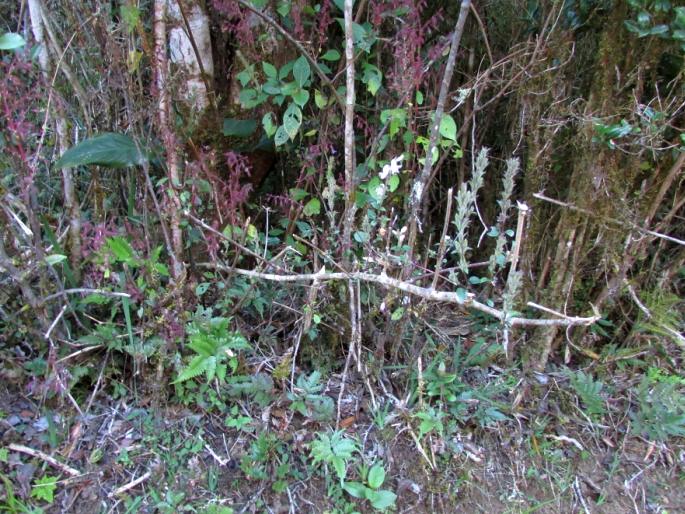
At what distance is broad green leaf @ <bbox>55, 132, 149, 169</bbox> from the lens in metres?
1.98

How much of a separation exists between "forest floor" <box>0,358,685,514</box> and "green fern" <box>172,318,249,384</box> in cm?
21

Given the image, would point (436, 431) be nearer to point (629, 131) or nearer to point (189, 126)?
point (629, 131)

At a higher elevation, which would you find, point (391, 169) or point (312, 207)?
point (391, 169)

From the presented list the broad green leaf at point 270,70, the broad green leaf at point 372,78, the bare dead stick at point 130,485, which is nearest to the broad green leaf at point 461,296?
the broad green leaf at point 372,78

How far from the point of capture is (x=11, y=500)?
1.91m

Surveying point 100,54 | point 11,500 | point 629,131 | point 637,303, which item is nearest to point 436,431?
point 637,303

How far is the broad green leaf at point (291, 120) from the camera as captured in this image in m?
2.27

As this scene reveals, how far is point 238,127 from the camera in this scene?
96.1 inches

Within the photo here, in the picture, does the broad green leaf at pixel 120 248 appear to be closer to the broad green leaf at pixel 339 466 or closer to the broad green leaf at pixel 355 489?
the broad green leaf at pixel 339 466

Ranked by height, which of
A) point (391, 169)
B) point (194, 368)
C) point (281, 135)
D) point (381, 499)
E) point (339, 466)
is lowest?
point (381, 499)

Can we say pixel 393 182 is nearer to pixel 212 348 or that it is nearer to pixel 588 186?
pixel 588 186

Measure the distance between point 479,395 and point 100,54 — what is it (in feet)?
7.28

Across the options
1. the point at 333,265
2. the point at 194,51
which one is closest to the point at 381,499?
the point at 333,265

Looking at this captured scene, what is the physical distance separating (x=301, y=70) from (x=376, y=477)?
1.70m
